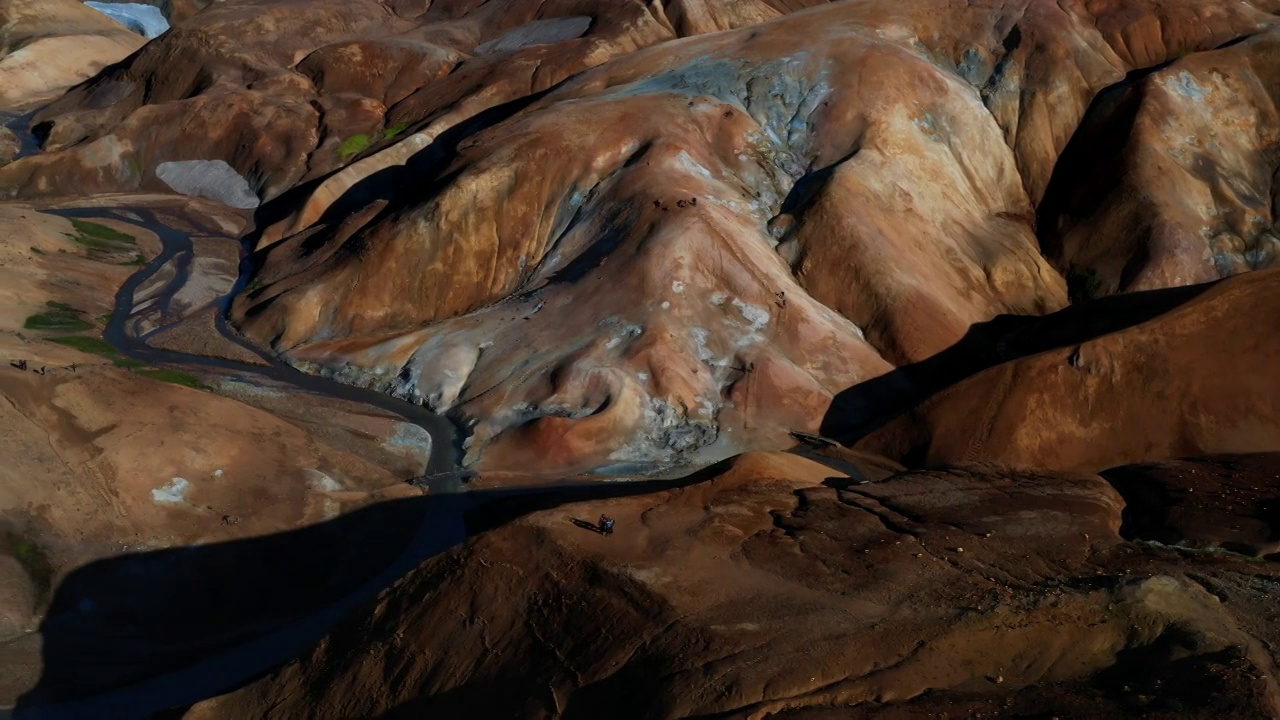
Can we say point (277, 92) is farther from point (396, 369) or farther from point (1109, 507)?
point (1109, 507)

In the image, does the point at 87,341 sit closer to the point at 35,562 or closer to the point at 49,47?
the point at 35,562

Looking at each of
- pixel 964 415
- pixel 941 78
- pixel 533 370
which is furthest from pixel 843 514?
pixel 941 78

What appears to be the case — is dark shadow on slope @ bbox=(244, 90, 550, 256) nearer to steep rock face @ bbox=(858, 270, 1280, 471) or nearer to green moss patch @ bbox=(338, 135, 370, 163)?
green moss patch @ bbox=(338, 135, 370, 163)

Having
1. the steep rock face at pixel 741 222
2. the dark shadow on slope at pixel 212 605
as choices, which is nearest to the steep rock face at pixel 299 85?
the steep rock face at pixel 741 222

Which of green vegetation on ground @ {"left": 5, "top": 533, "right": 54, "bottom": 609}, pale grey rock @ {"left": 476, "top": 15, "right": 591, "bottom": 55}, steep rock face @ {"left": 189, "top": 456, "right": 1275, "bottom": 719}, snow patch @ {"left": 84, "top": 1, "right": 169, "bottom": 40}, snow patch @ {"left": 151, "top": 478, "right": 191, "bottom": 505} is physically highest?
steep rock face @ {"left": 189, "top": 456, "right": 1275, "bottom": 719}

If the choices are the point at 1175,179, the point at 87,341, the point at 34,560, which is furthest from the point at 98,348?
the point at 1175,179

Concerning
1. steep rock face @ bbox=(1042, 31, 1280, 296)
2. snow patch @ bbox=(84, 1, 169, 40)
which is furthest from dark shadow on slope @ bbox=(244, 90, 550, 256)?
snow patch @ bbox=(84, 1, 169, 40)
